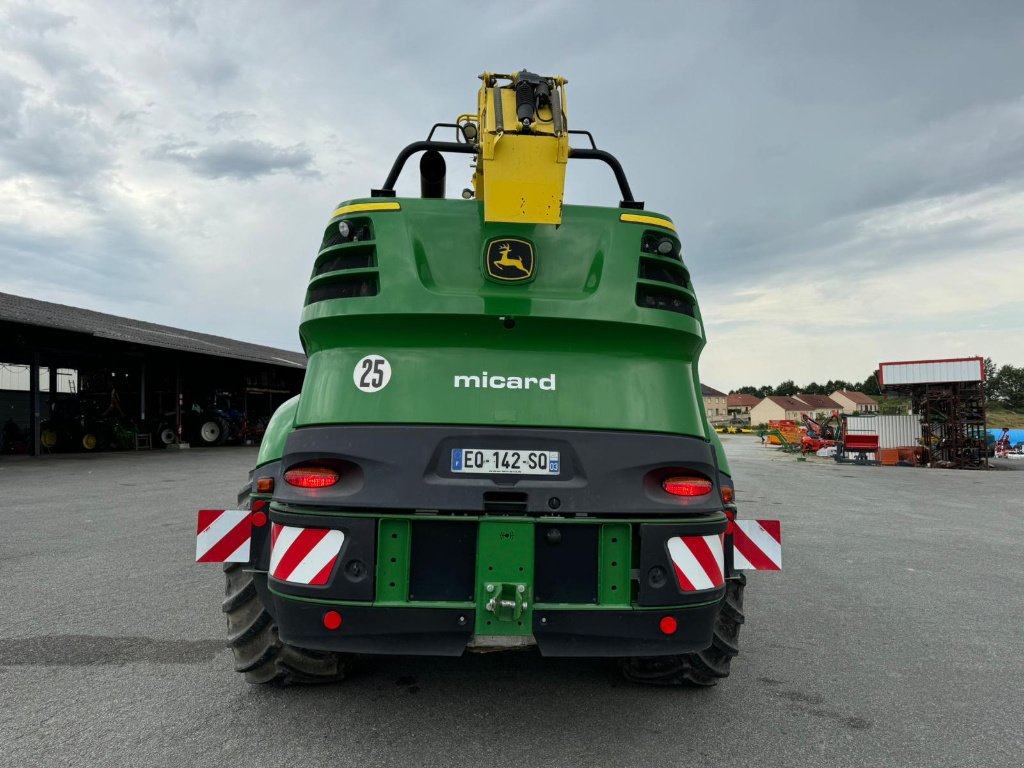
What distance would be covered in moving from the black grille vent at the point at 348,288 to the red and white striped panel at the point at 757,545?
2.06 meters

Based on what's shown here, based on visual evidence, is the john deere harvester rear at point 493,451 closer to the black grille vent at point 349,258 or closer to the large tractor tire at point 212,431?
the black grille vent at point 349,258

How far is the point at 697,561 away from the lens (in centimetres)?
265

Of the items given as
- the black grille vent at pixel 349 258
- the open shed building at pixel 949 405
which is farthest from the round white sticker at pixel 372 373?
the open shed building at pixel 949 405

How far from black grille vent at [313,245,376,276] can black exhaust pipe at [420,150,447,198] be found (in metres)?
1.38

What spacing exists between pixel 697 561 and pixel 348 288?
182 centimetres

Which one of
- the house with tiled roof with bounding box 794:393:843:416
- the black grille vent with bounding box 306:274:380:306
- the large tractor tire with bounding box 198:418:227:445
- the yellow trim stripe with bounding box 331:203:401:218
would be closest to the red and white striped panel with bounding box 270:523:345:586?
the black grille vent with bounding box 306:274:380:306

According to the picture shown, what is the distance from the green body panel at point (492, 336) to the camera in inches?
107

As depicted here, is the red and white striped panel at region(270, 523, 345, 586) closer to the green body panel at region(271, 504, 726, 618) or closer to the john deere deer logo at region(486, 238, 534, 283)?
the green body panel at region(271, 504, 726, 618)

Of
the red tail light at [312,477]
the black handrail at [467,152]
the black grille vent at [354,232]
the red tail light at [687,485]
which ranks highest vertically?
the black handrail at [467,152]

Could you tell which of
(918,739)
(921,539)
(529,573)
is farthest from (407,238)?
(921,539)

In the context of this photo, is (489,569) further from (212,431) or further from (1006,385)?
A: (1006,385)

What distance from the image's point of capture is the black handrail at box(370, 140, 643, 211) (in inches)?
140

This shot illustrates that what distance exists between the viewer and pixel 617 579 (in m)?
2.59

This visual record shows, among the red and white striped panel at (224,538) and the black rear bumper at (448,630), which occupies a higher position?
the red and white striped panel at (224,538)
